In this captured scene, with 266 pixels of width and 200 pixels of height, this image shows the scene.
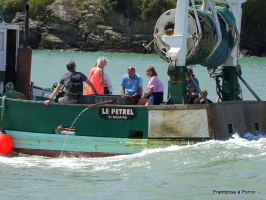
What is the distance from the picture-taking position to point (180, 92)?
15.9 meters

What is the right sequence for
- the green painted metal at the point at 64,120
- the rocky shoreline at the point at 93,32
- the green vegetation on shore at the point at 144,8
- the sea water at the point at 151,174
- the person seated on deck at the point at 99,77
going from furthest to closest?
1. the green vegetation on shore at the point at 144,8
2. the rocky shoreline at the point at 93,32
3. the person seated on deck at the point at 99,77
4. the green painted metal at the point at 64,120
5. the sea water at the point at 151,174

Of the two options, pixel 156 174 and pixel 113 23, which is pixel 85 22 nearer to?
pixel 113 23

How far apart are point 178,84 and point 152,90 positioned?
54 cm

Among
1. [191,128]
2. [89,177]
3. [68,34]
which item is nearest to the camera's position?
[89,177]

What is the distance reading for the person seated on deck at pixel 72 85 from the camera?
1591 cm

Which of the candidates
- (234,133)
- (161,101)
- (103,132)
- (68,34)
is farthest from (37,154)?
(68,34)

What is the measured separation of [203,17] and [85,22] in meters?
74.9

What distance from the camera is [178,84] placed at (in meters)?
16.0

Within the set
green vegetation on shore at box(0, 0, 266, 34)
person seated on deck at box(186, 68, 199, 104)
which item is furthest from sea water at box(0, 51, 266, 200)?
green vegetation on shore at box(0, 0, 266, 34)

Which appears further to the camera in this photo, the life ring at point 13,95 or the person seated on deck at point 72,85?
the life ring at point 13,95

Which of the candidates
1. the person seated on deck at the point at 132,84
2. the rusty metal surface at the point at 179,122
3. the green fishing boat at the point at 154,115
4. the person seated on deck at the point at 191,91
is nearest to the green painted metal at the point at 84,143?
the green fishing boat at the point at 154,115

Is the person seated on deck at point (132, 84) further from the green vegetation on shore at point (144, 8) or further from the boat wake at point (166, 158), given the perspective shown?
the green vegetation on shore at point (144, 8)

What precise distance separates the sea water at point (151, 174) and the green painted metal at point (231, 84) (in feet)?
4.70

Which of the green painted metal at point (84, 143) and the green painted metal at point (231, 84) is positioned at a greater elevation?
the green painted metal at point (231, 84)
